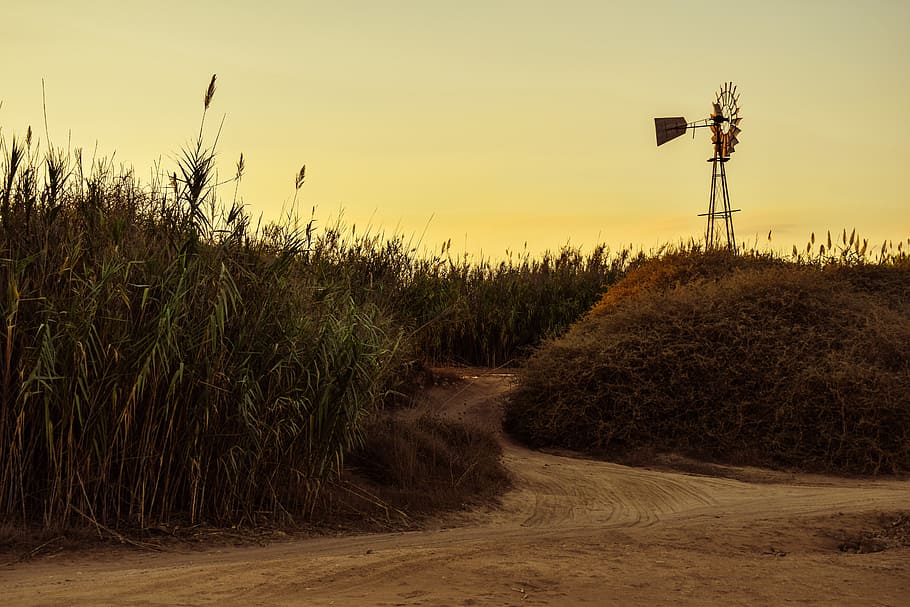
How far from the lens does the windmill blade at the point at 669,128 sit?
20.6 m

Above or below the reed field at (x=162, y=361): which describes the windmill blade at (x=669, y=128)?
above

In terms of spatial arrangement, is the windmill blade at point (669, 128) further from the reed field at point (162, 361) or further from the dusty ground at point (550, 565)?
the reed field at point (162, 361)

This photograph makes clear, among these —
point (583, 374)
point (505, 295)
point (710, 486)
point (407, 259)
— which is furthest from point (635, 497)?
point (505, 295)

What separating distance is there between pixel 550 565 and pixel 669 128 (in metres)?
15.6

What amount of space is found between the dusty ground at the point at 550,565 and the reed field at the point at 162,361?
2.29 feet

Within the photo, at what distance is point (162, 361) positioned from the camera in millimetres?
7484

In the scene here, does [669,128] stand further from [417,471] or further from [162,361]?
[162,361]

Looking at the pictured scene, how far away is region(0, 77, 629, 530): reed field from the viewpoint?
7.47 metres

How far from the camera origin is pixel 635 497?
1102 cm

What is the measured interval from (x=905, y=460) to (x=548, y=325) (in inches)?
321

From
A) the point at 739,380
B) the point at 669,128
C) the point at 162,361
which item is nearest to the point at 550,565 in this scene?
the point at 162,361

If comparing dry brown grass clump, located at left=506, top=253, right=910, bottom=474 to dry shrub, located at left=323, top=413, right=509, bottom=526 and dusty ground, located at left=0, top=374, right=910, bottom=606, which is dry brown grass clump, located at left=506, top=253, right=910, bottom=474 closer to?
dusty ground, located at left=0, top=374, right=910, bottom=606

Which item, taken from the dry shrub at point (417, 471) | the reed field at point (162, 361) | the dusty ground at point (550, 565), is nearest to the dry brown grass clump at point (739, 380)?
the dusty ground at point (550, 565)

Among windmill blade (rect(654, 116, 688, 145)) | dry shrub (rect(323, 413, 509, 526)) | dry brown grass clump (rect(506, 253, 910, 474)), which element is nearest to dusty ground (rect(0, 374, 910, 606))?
dry shrub (rect(323, 413, 509, 526))
